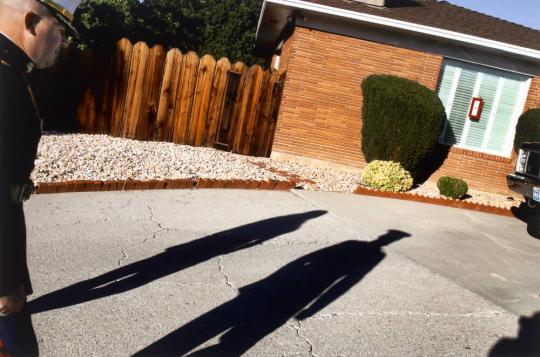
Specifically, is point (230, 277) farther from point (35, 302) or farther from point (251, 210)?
point (251, 210)

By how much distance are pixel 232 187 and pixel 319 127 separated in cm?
411

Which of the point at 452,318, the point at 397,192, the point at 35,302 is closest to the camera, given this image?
the point at 35,302

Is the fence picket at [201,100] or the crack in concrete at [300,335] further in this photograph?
the fence picket at [201,100]

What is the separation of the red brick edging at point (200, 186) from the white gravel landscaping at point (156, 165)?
27 centimetres

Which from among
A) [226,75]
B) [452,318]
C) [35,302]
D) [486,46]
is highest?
[486,46]

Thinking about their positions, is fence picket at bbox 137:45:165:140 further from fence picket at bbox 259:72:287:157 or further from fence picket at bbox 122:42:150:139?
fence picket at bbox 259:72:287:157

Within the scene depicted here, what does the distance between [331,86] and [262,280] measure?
7609 mm

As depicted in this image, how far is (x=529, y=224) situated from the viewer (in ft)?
25.6

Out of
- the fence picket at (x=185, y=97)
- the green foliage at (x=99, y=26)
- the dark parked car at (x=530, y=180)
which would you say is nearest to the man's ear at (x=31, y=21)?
the dark parked car at (x=530, y=180)

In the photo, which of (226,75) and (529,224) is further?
(226,75)

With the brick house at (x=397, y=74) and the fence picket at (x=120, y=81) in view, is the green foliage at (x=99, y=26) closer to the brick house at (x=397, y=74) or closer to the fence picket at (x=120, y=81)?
the fence picket at (x=120, y=81)

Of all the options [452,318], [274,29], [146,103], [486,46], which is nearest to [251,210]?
[452,318]

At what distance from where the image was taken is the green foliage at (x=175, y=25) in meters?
15.7

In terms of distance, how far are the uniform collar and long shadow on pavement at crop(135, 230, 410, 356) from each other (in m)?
1.95
